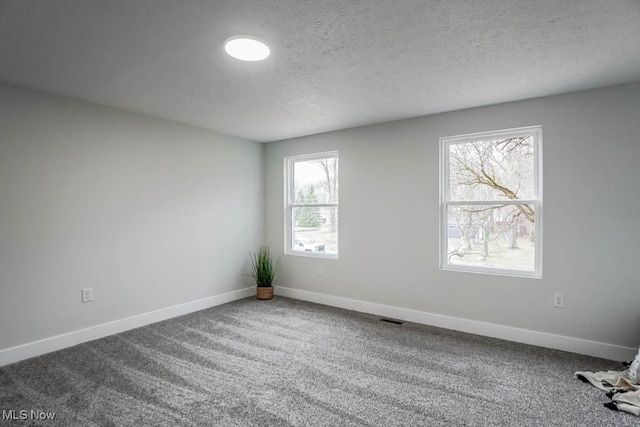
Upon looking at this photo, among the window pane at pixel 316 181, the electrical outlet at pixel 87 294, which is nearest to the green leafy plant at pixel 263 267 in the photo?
the window pane at pixel 316 181

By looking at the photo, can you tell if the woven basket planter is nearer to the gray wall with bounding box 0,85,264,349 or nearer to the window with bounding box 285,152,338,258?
the gray wall with bounding box 0,85,264,349

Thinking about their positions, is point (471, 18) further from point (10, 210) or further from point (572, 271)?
point (10, 210)

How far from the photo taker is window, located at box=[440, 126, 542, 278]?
3.19 meters

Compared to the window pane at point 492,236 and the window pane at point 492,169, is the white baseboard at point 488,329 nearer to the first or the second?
the window pane at point 492,236

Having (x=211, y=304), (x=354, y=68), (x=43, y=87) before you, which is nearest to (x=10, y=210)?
(x=43, y=87)

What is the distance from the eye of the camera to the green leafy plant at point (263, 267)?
4.75 metres

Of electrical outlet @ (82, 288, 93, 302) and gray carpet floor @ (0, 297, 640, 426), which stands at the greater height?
electrical outlet @ (82, 288, 93, 302)

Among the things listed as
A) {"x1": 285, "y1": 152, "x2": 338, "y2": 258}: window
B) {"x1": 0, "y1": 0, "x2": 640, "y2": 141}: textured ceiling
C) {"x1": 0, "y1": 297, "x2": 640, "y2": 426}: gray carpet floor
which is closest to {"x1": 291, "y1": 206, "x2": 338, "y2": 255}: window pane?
{"x1": 285, "y1": 152, "x2": 338, "y2": 258}: window

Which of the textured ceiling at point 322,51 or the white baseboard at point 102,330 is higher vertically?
the textured ceiling at point 322,51

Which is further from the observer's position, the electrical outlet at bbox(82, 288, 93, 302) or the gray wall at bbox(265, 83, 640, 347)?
the electrical outlet at bbox(82, 288, 93, 302)

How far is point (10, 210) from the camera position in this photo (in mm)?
2738

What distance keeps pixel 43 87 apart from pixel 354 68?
8.64 ft

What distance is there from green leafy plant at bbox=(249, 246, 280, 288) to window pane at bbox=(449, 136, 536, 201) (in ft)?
8.75

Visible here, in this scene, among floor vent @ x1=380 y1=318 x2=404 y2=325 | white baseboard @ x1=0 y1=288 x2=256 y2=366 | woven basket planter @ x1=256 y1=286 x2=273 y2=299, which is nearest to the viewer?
white baseboard @ x1=0 y1=288 x2=256 y2=366
